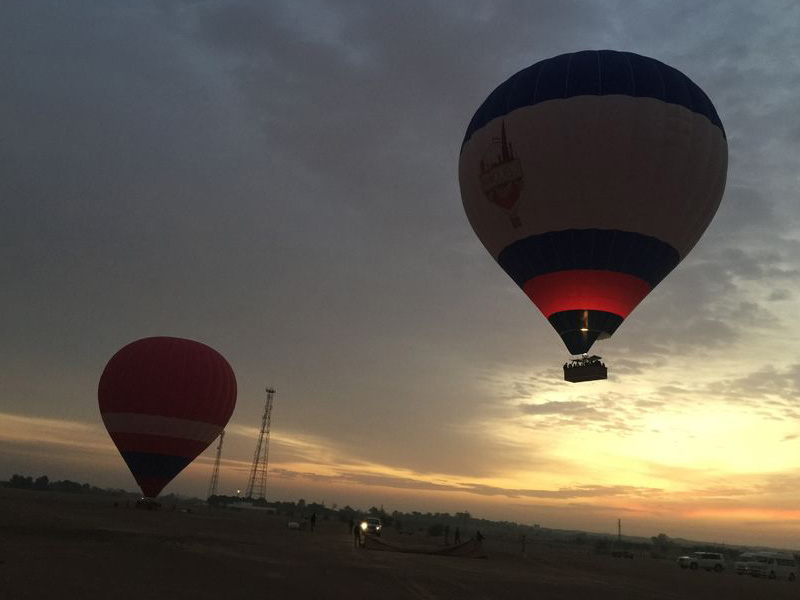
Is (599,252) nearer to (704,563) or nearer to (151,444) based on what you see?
(151,444)

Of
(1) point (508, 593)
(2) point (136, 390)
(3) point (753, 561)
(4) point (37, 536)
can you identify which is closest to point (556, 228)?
(1) point (508, 593)

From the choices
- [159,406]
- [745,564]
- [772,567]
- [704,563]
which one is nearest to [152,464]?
[159,406]

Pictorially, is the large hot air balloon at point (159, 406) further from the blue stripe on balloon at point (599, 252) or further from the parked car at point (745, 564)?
the parked car at point (745, 564)

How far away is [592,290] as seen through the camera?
24.9 meters

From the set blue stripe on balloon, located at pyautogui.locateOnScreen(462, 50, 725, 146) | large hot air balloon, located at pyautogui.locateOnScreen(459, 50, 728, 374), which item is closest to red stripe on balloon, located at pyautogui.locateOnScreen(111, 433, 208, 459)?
large hot air balloon, located at pyautogui.locateOnScreen(459, 50, 728, 374)

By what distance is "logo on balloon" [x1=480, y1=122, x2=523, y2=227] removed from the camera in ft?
84.0

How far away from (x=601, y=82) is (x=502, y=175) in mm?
5485

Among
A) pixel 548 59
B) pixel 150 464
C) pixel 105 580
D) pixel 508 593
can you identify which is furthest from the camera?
pixel 150 464

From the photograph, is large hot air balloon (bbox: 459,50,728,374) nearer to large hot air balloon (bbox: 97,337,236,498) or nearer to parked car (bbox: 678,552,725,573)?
large hot air balloon (bbox: 97,337,236,498)

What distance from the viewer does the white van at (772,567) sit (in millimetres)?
41781

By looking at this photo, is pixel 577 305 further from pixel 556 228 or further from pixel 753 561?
pixel 753 561

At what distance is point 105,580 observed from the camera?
50.4 feet

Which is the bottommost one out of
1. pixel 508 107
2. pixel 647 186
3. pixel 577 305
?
pixel 577 305

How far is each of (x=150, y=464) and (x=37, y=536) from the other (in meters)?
16.5
